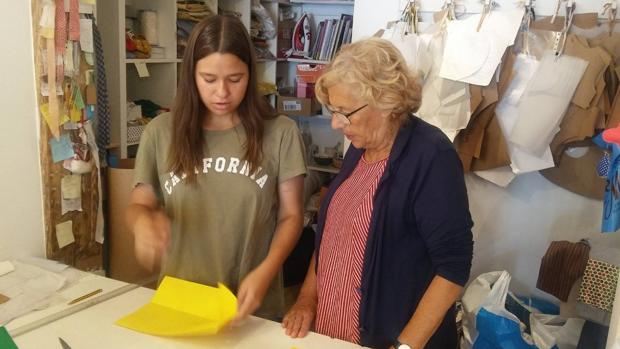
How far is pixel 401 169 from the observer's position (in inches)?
47.8

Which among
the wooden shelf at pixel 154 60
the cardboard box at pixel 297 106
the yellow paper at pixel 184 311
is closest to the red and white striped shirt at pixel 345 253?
the yellow paper at pixel 184 311

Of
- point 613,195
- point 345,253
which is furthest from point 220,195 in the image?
point 613,195

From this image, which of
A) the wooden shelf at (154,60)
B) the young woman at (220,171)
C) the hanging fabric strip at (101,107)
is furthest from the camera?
the wooden shelf at (154,60)

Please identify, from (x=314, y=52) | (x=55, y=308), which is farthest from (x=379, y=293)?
(x=314, y=52)

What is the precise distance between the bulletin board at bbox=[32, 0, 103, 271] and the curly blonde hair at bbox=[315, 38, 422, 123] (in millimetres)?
1078

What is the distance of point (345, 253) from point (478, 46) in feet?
4.08

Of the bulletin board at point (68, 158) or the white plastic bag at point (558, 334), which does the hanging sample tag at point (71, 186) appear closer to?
the bulletin board at point (68, 158)

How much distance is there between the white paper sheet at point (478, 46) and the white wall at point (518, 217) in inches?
5.8

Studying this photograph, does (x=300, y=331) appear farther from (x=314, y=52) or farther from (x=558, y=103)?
(x=314, y=52)

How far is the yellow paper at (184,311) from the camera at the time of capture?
128 centimetres

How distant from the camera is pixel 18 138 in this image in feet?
5.81

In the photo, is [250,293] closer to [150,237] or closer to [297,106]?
[150,237]

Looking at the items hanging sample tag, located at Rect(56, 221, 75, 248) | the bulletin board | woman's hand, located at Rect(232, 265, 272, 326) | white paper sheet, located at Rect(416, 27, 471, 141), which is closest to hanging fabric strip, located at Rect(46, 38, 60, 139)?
the bulletin board

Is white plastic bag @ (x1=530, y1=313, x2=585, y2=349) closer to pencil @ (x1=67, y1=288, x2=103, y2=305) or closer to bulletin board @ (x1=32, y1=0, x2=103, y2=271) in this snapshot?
pencil @ (x1=67, y1=288, x2=103, y2=305)
